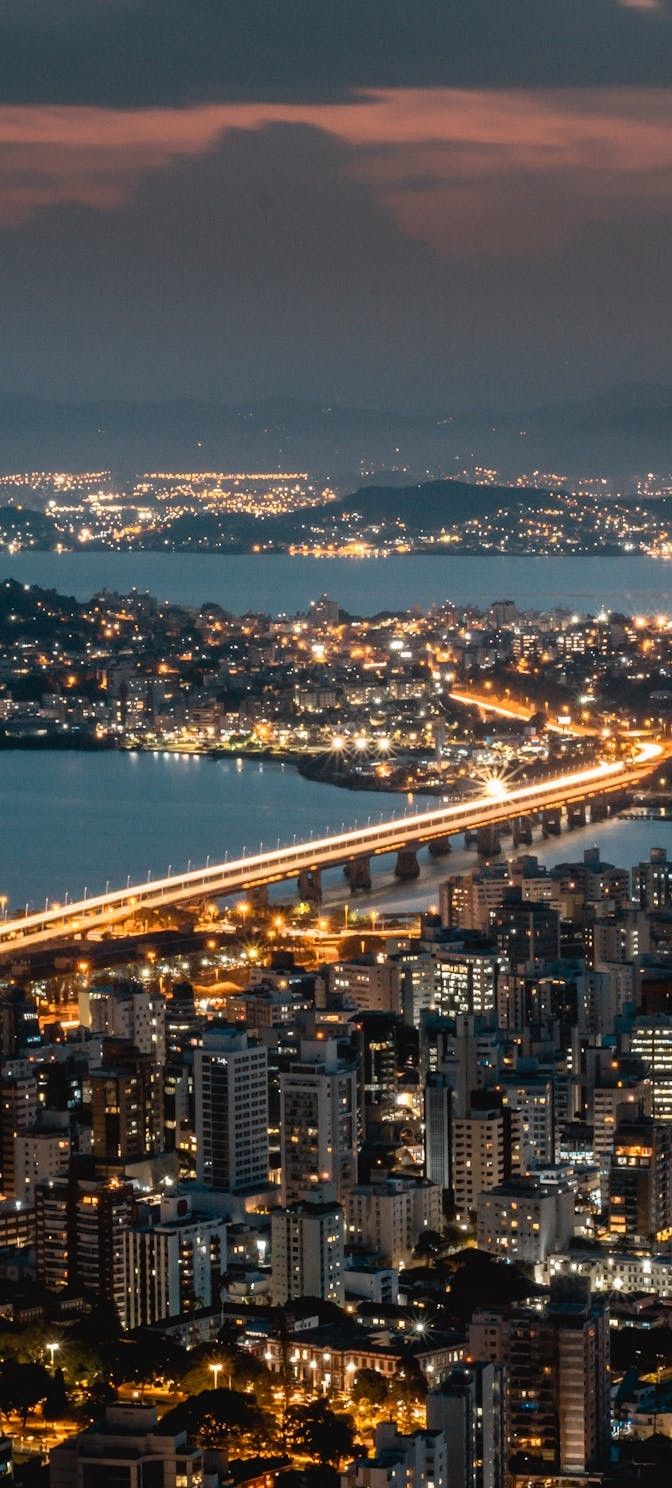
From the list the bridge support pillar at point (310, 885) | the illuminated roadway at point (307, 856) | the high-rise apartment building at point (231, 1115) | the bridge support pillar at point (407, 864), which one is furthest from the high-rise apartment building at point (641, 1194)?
the bridge support pillar at point (407, 864)

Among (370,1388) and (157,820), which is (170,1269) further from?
(157,820)

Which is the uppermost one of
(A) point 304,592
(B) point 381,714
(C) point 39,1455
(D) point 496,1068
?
(A) point 304,592

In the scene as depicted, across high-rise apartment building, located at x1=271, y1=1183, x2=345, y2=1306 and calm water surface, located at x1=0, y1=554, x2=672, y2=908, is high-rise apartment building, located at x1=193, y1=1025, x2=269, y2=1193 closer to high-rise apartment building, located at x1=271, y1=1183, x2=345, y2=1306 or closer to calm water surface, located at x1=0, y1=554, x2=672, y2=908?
high-rise apartment building, located at x1=271, y1=1183, x2=345, y2=1306

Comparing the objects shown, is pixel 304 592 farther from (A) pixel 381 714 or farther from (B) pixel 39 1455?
(B) pixel 39 1455

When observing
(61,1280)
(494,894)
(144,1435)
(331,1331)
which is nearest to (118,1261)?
(61,1280)

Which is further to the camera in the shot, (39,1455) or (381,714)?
(381,714)

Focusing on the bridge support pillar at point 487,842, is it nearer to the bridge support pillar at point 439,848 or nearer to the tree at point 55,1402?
the bridge support pillar at point 439,848
